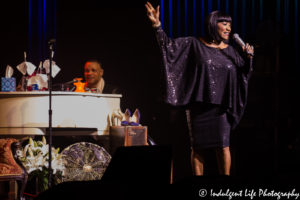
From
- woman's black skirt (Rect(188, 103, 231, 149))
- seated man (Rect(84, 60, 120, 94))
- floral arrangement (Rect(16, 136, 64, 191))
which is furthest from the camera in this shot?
seated man (Rect(84, 60, 120, 94))

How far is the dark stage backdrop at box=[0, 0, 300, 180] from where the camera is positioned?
572cm

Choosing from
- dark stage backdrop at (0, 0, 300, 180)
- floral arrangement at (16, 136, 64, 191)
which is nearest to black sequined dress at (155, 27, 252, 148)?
floral arrangement at (16, 136, 64, 191)

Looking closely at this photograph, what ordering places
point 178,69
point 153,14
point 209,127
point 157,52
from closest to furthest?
1. point 153,14
2. point 209,127
3. point 178,69
4. point 157,52

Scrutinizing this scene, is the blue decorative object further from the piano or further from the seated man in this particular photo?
the seated man

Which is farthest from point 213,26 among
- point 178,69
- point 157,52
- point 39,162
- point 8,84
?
point 157,52

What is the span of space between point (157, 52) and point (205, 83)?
326 cm

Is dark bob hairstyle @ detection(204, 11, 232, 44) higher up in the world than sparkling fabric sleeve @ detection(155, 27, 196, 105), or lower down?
higher up

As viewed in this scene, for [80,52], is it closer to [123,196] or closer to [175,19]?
[175,19]

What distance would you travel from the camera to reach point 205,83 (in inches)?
143

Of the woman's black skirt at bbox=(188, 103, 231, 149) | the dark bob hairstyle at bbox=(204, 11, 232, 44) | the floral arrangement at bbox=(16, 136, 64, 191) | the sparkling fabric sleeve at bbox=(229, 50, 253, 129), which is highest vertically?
the dark bob hairstyle at bbox=(204, 11, 232, 44)

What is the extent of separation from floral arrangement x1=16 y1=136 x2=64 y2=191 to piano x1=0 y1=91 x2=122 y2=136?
604mm

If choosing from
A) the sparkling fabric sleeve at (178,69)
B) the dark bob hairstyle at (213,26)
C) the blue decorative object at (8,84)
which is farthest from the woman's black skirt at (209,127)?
the blue decorative object at (8,84)

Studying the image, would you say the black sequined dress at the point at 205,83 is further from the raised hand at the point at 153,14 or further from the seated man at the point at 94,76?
the seated man at the point at 94,76

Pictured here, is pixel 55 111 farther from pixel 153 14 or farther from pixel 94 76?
pixel 153 14
